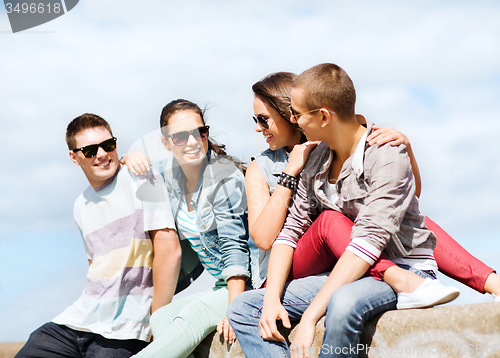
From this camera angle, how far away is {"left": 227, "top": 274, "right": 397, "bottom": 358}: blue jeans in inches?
99.0

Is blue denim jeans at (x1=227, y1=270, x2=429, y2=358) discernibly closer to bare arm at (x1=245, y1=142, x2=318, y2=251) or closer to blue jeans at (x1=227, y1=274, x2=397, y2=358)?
blue jeans at (x1=227, y1=274, x2=397, y2=358)

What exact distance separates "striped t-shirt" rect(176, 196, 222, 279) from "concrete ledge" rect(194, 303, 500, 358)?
1.26 m

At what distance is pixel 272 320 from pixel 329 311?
399 mm

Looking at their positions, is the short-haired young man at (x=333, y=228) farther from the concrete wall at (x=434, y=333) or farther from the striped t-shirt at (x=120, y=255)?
the striped t-shirt at (x=120, y=255)

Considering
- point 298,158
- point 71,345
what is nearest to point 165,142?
point 298,158

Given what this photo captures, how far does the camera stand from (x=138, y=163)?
3994mm

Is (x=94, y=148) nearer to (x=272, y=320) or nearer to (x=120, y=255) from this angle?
(x=120, y=255)

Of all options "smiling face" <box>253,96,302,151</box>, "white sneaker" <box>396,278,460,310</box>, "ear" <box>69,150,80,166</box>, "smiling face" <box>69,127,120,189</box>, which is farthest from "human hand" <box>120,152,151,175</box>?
"white sneaker" <box>396,278,460,310</box>

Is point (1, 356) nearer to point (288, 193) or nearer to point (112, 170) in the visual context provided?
point (112, 170)

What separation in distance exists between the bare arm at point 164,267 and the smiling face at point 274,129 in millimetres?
1094

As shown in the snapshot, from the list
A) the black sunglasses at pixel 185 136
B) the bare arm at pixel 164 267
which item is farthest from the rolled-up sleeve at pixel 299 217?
the black sunglasses at pixel 185 136

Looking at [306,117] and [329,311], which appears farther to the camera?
[306,117]

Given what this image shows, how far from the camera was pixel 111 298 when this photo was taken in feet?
12.3

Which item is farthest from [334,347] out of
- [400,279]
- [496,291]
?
[496,291]
